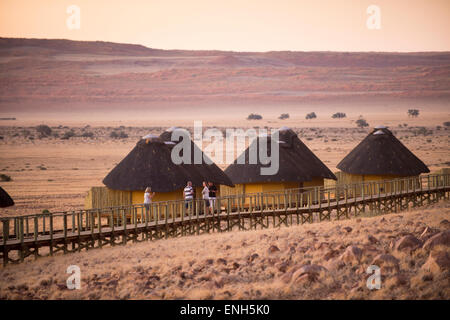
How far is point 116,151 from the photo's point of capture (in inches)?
2653

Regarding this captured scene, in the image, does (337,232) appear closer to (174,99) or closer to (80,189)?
(80,189)

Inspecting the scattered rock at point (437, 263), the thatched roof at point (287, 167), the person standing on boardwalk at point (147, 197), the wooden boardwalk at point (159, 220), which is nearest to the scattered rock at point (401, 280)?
the scattered rock at point (437, 263)

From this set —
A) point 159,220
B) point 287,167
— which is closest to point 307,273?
point 159,220

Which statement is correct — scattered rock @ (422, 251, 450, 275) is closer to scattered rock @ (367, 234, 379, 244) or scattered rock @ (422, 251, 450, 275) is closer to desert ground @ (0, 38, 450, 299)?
desert ground @ (0, 38, 450, 299)

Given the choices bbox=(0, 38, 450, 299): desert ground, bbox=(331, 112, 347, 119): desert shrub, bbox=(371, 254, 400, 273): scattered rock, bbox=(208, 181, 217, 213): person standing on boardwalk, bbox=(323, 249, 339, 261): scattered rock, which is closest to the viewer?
bbox=(371, 254, 400, 273): scattered rock

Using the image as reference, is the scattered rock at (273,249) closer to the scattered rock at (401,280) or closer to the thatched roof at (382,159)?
the scattered rock at (401,280)

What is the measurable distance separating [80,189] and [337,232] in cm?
2573

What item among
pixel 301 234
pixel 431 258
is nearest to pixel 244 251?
pixel 301 234

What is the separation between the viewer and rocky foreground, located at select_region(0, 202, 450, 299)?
506 inches

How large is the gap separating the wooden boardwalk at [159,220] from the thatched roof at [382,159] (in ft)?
2.27

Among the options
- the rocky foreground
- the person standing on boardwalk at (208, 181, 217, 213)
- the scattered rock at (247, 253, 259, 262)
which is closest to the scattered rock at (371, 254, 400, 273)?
the rocky foreground

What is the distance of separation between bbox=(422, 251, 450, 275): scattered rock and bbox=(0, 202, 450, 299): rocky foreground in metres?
0.02

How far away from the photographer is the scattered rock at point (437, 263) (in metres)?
12.9

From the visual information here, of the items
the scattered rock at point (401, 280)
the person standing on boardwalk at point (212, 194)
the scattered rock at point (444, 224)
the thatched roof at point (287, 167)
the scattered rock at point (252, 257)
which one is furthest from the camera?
the thatched roof at point (287, 167)
